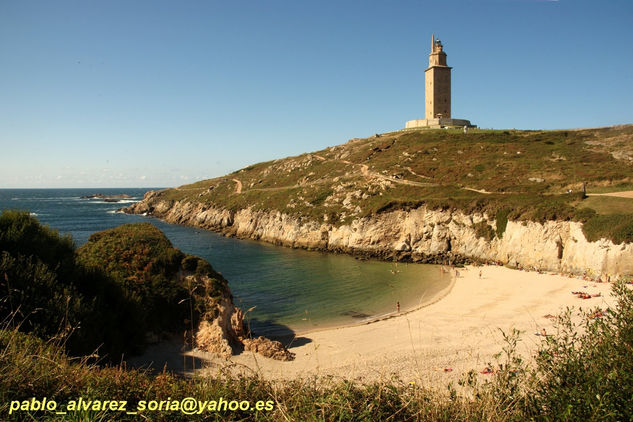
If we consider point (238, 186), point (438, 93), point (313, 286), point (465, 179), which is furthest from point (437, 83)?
point (313, 286)

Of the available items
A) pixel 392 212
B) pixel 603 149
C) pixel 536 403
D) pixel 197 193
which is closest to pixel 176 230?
pixel 197 193

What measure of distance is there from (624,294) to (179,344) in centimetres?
1870

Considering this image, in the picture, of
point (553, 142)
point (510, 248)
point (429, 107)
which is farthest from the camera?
point (429, 107)

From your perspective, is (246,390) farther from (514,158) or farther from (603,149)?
(603,149)

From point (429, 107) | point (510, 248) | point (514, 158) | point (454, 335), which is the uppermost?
point (429, 107)

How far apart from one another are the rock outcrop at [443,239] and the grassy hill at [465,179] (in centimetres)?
136

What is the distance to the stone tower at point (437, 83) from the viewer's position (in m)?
Answer: 92.3

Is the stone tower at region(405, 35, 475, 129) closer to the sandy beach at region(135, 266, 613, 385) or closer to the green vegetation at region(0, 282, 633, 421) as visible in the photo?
the sandy beach at region(135, 266, 613, 385)

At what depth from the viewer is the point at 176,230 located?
77875 millimetres

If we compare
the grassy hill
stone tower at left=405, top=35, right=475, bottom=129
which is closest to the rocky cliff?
the grassy hill

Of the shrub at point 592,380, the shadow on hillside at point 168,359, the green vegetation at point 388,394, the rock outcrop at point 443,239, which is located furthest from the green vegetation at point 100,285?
the rock outcrop at point 443,239

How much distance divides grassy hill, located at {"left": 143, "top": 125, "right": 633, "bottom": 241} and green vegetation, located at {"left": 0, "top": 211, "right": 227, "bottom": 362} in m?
36.3

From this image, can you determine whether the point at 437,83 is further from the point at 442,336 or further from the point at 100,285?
the point at 100,285

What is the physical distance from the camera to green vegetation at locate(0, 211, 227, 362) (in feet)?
41.9
